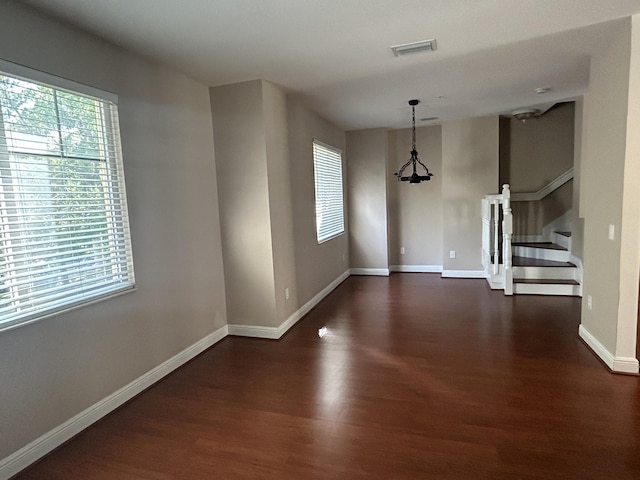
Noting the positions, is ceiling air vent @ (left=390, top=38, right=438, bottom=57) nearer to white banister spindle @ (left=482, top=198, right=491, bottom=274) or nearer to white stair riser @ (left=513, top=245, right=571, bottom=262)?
white banister spindle @ (left=482, top=198, right=491, bottom=274)

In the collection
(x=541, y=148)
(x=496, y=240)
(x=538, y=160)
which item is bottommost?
(x=496, y=240)

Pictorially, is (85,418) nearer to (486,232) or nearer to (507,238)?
(507,238)

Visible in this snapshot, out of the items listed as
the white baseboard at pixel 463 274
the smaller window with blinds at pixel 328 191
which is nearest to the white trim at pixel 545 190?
the white baseboard at pixel 463 274

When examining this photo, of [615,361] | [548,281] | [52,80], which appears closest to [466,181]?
[548,281]

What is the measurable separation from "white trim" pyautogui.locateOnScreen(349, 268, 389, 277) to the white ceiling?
10.7 feet

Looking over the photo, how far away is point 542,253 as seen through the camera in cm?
562

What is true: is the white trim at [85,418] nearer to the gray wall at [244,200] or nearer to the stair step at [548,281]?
the gray wall at [244,200]

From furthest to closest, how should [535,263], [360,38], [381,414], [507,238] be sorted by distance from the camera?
[535,263] → [507,238] → [360,38] → [381,414]

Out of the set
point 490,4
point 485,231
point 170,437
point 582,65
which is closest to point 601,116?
point 582,65

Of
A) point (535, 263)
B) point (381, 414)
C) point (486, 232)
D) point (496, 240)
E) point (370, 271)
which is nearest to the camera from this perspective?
point (381, 414)

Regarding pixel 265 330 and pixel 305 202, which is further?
pixel 305 202

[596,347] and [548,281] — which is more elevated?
[548,281]

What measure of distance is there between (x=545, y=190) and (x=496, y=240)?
157cm

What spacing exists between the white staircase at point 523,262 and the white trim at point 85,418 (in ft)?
13.3
